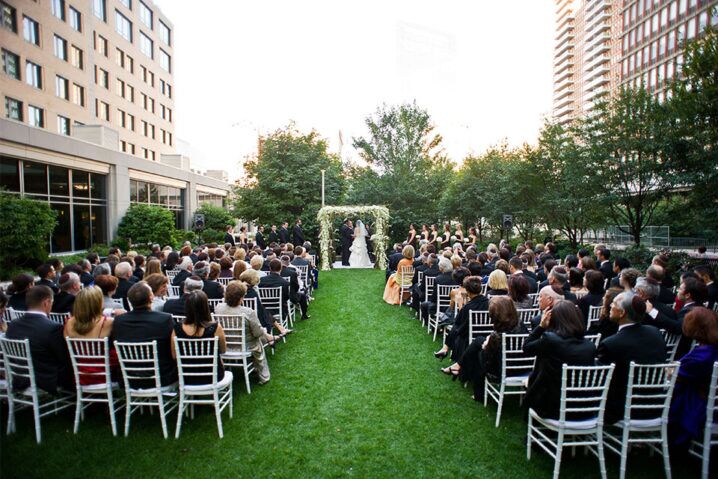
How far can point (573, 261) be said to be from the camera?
27.0 feet

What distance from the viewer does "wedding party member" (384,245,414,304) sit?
9508 mm

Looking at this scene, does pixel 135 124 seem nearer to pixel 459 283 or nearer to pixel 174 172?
pixel 174 172

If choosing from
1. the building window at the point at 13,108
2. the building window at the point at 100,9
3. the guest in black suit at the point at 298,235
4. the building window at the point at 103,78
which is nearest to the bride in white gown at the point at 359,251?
the guest in black suit at the point at 298,235

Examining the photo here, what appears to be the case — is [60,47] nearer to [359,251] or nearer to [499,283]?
[359,251]

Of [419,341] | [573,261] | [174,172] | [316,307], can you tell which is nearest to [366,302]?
[316,307]

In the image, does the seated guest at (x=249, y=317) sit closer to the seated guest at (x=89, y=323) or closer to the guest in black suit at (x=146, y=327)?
the guest in black suit at (x=146, y=327)

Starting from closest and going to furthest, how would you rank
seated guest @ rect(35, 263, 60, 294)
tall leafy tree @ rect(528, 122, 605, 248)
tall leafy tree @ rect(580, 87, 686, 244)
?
1. seated guest @ rect(35, 263, 60, 294)
2. tall leafy tree @ rect(580, 87, 686, 244)
3. tall leafy tree @ rect(528, 122, 605, 248)

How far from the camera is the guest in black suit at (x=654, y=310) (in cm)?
407

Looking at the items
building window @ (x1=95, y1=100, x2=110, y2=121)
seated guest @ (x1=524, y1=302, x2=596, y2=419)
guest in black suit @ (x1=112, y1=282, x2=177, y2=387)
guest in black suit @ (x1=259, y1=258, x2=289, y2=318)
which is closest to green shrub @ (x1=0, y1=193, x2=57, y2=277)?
guest in black suit @ (x1=259, y1=258, x2=289, y2=318)

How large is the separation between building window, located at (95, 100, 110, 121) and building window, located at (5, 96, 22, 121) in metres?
8.86

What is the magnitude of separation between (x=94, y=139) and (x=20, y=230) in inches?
381

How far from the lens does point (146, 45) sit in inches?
1468

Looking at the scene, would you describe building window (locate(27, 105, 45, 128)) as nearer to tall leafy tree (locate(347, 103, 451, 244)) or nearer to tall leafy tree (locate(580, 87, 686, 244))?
tall leafy tree (locate(347, 103, 451, 244))

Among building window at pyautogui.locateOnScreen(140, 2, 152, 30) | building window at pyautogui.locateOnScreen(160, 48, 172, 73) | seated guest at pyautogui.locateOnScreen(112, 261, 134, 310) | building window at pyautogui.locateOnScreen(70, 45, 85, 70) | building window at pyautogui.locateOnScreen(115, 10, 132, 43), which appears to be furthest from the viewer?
building window at pyautogui.locateOnScreen(160, 48, 172, 73)
